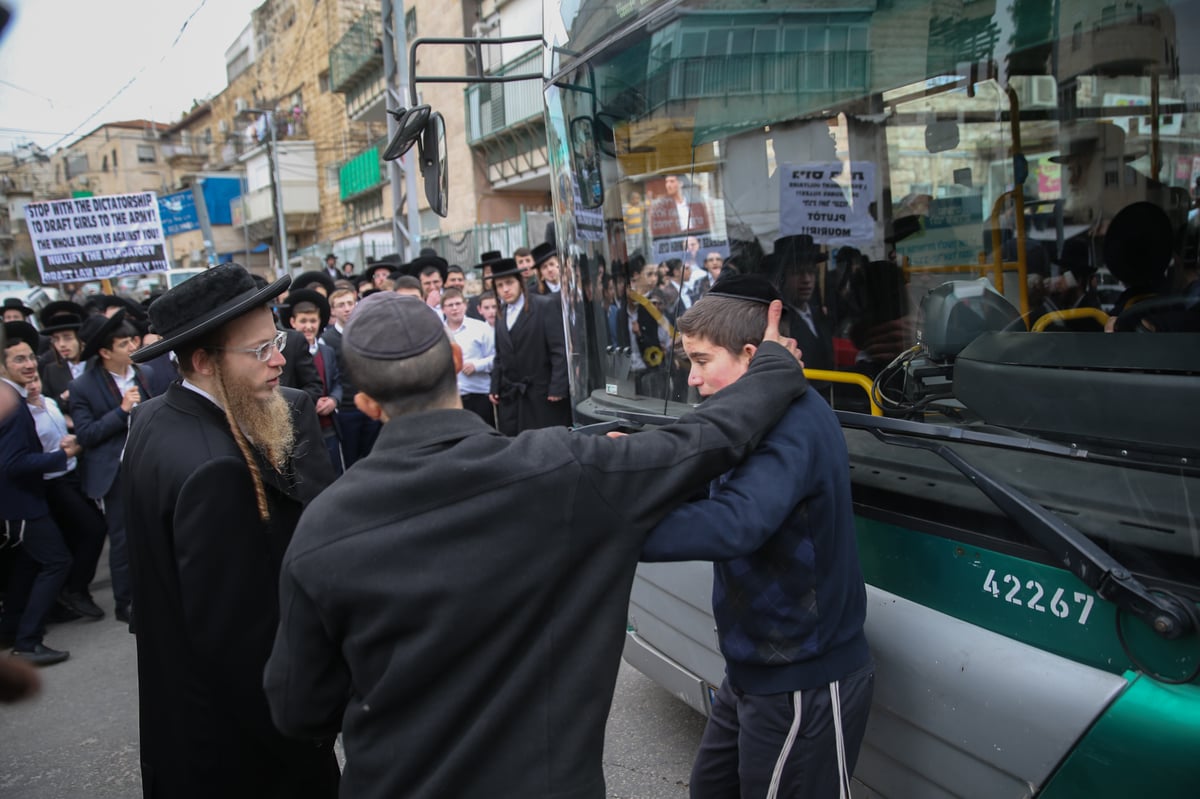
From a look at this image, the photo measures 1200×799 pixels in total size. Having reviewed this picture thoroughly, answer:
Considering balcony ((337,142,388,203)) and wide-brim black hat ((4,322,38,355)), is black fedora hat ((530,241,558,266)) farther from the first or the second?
balcony ((337,142,388,203))

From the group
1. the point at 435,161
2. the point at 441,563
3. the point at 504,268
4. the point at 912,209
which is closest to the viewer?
the point at 441,563

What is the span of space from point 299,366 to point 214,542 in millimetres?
4501

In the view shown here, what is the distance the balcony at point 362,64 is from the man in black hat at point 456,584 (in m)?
34.1

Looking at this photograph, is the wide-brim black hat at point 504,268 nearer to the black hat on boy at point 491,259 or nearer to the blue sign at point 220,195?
the black hat on boy at point 491,259

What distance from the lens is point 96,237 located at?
11.8 metres

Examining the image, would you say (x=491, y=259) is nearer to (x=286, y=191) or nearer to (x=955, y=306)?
(x=955, y=306)

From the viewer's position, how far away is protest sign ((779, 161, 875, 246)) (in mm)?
3557

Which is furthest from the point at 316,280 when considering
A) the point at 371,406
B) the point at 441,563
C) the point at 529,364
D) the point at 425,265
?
the point at 441,563

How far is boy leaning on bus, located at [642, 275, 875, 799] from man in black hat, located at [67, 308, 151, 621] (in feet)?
15.2

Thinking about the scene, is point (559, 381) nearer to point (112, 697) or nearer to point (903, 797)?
point (112, 697)

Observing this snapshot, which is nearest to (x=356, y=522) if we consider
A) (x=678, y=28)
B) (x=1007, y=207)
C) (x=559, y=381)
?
(x=678, y=28)

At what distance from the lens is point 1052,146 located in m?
3.80

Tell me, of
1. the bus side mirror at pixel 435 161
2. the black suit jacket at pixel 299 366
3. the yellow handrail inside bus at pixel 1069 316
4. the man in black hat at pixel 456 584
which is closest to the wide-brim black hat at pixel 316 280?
the black suit jacket at pixel 299 366

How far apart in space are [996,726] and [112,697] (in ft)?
14.6
